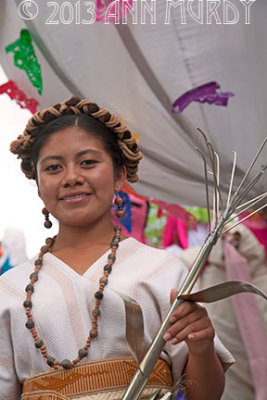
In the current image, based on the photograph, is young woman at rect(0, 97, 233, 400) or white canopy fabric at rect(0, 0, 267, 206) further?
white canopy fabric at rect(0, 0, 267, 206)

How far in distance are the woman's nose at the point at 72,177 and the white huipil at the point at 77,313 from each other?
6.8 inches

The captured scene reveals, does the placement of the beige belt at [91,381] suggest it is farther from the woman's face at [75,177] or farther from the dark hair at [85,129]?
the dark hair at [85,129]

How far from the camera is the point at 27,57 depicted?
2105 millimetres

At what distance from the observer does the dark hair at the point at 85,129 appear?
61.4 inches

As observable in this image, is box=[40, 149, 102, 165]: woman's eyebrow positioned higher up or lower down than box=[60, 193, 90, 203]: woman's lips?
higher up

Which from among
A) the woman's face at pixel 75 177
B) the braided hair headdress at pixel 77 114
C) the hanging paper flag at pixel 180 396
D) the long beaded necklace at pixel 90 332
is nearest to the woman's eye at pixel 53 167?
the woman's face at pixel 75 177

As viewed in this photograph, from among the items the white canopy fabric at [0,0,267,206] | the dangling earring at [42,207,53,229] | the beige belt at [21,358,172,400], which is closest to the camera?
the beige belt at [21,358,172,400]

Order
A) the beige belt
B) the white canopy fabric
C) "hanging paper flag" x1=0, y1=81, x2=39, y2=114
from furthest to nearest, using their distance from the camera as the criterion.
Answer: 1. "hanging paper flag" x1=0, y1=81, x2=39, y2=114
2. the white canopy fabric
3. the beige belt

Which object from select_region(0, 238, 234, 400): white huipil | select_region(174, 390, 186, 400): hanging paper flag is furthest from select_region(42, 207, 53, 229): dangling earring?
select_region(174, 390, 186, 400): hanging paper flag

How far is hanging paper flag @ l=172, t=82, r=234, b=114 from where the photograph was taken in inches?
80.1

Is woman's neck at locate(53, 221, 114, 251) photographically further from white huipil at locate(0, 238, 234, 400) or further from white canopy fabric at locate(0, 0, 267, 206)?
white canopy fabric at locate(0, 0, 267, 206)

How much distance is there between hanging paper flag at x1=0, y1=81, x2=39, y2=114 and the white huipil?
776mm

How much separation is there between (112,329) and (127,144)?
0.43 m

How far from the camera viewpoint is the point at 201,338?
4.31 ft
